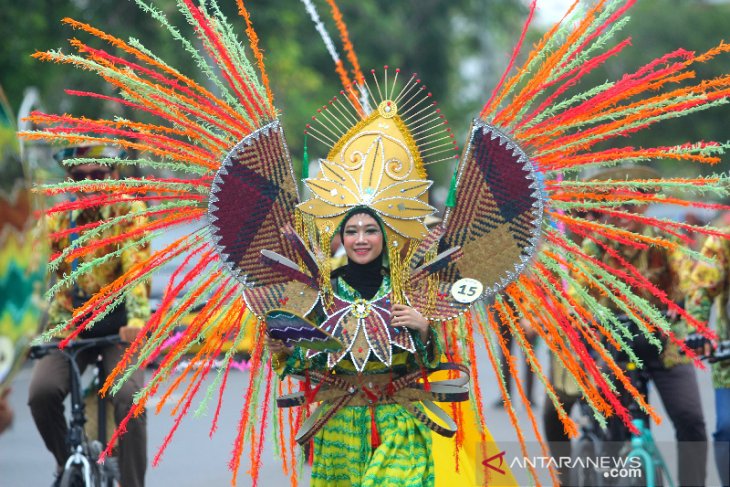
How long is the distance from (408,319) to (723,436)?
276 cm

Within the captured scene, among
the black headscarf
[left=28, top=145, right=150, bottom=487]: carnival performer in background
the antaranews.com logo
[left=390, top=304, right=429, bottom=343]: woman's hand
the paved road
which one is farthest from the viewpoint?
the paved road

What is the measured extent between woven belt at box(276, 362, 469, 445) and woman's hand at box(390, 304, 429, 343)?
0.69ft

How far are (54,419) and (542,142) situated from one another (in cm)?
296

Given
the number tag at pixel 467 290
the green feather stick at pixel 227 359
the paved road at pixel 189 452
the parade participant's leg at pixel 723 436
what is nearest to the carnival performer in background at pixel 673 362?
the parade participant's leg at pixel 723 436

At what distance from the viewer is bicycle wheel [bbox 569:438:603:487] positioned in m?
6.95

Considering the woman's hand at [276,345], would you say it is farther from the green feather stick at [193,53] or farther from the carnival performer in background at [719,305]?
the carnival performer in background at [719,305]

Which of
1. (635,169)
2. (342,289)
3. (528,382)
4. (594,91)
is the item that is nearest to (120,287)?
(342,289)

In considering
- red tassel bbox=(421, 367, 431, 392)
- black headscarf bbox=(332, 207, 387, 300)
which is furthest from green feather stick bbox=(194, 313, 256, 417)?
red tassel bbox=(421, 367, 431, 392)

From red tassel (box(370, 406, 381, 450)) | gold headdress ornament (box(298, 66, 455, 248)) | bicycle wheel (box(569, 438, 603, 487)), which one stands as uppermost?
gold headdress ornament (box(298, 66, 455, 248))

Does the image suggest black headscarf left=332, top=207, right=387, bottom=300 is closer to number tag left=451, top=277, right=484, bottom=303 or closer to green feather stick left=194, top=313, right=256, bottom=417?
number tag left=451, top=277, right=484, bottom=303

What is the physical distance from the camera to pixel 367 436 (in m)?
4.60

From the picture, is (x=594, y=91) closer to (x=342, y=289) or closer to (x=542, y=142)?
(x=542, y=142)

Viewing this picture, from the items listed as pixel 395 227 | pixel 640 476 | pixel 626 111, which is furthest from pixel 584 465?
pixel 626 111

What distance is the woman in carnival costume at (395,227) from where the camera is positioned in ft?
14.9
